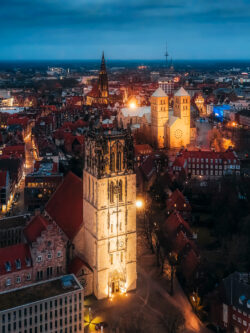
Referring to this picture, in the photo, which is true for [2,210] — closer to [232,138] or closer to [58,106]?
[232,138]

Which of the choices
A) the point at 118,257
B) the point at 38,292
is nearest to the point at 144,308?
the point at 118,257

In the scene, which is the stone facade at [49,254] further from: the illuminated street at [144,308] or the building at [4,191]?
the building at [4,191]

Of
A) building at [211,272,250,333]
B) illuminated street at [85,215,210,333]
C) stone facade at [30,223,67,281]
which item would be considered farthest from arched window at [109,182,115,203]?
building at [211,272,250,333]

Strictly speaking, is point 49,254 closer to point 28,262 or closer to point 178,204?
point 28,262

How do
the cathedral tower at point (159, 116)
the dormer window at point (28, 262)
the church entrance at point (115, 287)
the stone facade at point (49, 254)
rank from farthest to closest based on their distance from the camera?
the cathedral tower at point (159, 116), the church entrance at point (115, 287), the stone facade at point (49, 254), the dormer window at point (28, 262)

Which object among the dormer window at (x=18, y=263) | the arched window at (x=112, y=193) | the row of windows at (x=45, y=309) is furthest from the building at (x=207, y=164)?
the row of windows at (x=45, y=309)
